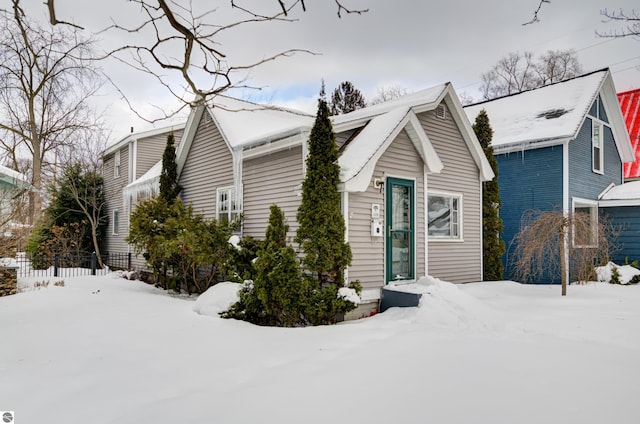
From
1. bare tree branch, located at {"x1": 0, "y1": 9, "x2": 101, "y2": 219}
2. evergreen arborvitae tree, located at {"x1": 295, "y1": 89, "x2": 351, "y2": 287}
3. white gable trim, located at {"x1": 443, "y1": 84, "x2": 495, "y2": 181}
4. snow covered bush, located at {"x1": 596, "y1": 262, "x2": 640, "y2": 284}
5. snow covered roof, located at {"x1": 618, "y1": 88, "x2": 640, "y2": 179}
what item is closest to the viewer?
evergreen arborvitae tree, located at {"x1": 295, "y1": 89, "x2": 351, "y2": 287}

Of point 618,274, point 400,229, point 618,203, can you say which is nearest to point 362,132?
point 400,229

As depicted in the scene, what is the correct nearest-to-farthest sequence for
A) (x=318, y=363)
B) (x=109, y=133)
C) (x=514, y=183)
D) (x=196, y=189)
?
(x=318, y=363), (x=196, y=189), (x=514, y=183), (x=109, y=133)

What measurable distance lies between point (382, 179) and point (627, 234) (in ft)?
27.5

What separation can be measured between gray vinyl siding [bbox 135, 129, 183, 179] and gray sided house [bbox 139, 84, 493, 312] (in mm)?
6491

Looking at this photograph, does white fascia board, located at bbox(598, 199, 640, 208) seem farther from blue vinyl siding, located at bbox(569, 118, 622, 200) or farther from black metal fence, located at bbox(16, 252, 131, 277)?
black metal fence, located at bbox(16, 252, 131, 277)

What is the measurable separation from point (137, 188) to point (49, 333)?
921 centimetres

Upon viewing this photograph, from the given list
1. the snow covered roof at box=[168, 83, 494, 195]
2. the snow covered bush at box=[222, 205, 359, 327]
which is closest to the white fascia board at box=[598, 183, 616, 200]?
the snow covered roof at box=[168, 83, 494, 195]

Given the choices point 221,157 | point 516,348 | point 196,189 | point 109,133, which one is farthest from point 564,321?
point 109,133

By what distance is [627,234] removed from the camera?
38.0ft

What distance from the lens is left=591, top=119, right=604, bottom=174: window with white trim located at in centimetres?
1263

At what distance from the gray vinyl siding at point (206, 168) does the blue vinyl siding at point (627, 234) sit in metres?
10.6

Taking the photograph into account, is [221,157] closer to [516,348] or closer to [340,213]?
[340,213]

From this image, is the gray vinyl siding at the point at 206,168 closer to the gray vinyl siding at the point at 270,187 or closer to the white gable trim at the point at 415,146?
the gray vinyl siding at the point at 270,187

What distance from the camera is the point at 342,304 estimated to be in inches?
251
